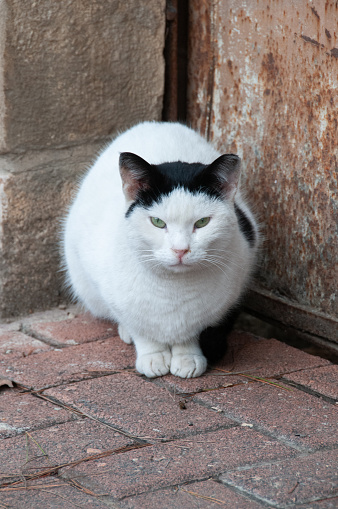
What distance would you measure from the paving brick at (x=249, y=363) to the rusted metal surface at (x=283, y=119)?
0.22 metres

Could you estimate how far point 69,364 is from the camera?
2746mm

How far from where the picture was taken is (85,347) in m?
2.93

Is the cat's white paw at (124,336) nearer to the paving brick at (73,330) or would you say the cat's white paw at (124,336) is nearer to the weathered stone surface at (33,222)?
the paving brick at (73,330)

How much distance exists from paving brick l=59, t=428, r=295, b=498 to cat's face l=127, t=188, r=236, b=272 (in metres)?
0.59

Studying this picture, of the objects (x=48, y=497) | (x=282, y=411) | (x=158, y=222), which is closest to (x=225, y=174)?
(x=158, y=222)

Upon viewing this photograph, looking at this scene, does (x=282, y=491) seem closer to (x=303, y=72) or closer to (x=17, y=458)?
(x=17, y=458)

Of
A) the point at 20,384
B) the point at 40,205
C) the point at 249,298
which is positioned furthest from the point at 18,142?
the point at 249,298

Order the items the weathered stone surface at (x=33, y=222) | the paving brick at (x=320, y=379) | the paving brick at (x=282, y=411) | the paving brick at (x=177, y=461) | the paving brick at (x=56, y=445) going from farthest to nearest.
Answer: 1. the weathered stone surface at (x=33, y=222)
2. the paving brick at (x=320, y=379)
3. the paving brick at (x=282, y=411)
4. the paving brick at (x=56, y=445)
5. the paving brick at (x=177, y=461)

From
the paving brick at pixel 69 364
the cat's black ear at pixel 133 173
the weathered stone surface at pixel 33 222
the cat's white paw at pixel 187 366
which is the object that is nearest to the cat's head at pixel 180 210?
the cat's black ear at pixel 133 173

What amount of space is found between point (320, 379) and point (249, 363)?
1.01 ft

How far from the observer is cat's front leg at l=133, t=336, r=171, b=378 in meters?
2.63

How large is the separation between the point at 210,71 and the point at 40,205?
109 centimetres

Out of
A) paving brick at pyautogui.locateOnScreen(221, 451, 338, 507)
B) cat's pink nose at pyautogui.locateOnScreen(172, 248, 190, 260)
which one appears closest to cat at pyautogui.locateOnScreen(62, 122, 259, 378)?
cat's pink nose at pyautogui.locateOnScreen(172, 248, 190, 260)

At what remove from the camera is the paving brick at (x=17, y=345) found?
9.38 feet
